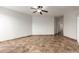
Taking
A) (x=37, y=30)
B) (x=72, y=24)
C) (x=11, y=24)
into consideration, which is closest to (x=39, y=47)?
(x=11, y=24)

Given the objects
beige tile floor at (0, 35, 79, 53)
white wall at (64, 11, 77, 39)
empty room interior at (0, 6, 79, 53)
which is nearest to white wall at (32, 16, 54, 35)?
empty room interior at (0, 6, 79, 53)

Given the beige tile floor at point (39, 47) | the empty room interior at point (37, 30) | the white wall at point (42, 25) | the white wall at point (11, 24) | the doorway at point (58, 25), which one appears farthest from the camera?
the doorway at point (58, 25)

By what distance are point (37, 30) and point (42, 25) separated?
92 cm

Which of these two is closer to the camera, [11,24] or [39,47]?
A: [39,47]

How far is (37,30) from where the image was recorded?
12203mm

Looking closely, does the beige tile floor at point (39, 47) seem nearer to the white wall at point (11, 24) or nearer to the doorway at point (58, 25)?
the white wall at point (11, 24)

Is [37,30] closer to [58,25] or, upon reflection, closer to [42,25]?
[42,25]

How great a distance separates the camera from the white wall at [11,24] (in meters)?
6.89

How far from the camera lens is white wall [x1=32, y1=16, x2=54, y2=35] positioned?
12172mm

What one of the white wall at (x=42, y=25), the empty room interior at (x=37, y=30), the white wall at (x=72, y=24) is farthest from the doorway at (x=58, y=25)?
the white wall at (x=72, y=24)
